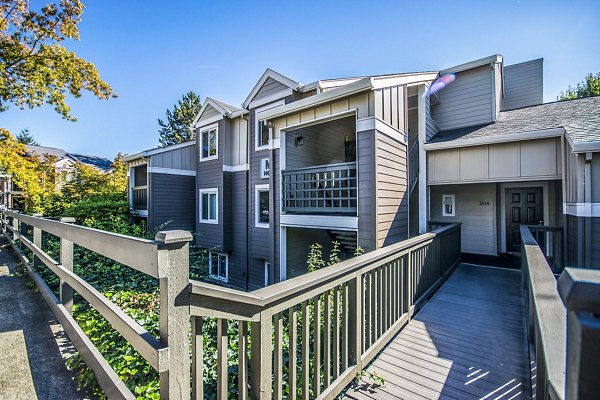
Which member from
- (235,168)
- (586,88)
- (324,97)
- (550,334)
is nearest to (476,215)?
(324,97)

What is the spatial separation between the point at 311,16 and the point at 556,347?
347 inches

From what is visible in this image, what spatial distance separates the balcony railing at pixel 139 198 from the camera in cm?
1208

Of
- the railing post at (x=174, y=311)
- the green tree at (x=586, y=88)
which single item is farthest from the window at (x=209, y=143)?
the green tree at (x=586, y=88)

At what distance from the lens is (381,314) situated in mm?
3113

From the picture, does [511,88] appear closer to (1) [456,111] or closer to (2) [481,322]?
(1) [456,111]

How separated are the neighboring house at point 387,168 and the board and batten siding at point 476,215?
30 mm

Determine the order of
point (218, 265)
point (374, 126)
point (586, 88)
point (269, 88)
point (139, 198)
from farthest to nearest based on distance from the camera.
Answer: point (586, 88), point (139, 198), point (218, 265), point (269, 88), point (374, 126)

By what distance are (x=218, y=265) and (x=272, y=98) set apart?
6967 millimetres

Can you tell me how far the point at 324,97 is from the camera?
5898mm

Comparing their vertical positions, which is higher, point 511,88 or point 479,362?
point 511,88

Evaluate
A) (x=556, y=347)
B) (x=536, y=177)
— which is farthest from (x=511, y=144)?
(x=556, y=347)

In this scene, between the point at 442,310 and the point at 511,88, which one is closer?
the point at 442,310

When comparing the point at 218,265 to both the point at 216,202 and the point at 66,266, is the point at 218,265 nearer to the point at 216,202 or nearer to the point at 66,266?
the point at 216,202

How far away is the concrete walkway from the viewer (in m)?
1.96
